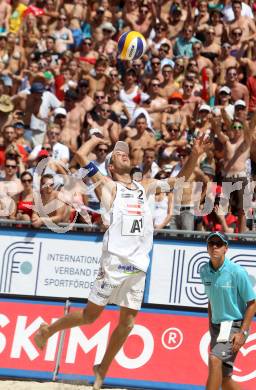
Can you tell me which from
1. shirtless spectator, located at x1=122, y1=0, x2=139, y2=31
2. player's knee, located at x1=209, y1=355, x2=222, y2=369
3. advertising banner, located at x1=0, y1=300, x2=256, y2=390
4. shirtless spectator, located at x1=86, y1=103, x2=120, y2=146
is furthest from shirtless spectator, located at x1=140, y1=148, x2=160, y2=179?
player's knee, located at x1=209, y1=355, x2=222, y2=369

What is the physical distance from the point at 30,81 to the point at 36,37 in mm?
1629

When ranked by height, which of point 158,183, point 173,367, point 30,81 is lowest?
point 173,367

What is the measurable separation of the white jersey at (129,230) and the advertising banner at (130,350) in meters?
1.63

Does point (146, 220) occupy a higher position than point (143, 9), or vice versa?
point (143, 9)

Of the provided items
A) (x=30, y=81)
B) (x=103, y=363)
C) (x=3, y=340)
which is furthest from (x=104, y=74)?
(x=103, y=363)

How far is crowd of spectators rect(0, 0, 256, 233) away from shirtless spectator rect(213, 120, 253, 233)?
15 mm

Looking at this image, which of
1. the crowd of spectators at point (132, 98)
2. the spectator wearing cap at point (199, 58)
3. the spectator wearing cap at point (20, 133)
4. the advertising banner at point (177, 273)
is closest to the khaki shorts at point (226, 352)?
the advertising banner at point (177, 273)

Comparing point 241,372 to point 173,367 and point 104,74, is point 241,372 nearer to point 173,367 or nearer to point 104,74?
point 173,367

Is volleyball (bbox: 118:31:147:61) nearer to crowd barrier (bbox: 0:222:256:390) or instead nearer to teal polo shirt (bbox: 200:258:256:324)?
crowd barrier (bbox: 0:222:256:390)

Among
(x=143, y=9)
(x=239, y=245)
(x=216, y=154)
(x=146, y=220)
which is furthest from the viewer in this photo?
(x=143, y=9)

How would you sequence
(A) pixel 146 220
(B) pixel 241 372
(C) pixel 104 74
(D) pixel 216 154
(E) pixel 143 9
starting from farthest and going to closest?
1. (E) pixel 143 9
2. (C) pixel 104 74
3. (D) pixel 216 154
4. (B) pixel 241 372
5. (A) pixel 146 220

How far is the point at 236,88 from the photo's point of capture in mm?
14484

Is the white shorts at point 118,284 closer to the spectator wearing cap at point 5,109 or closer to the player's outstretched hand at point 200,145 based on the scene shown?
the player's outstretched hand at point 200,145

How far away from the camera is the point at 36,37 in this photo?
17.2m
